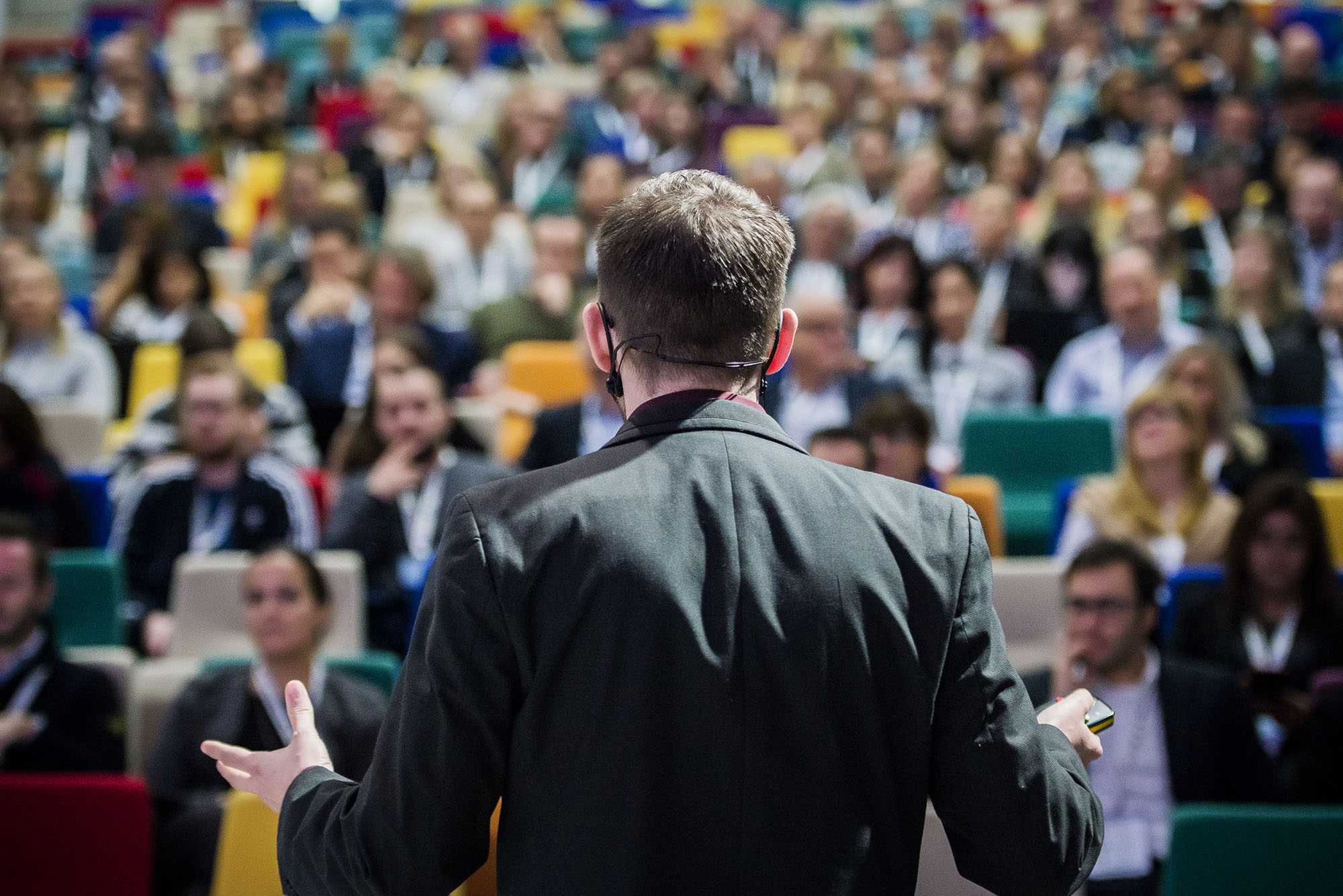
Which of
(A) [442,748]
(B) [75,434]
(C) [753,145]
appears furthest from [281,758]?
(C) [753,145]

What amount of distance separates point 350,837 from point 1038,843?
0.51m

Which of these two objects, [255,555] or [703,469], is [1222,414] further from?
[703,469]

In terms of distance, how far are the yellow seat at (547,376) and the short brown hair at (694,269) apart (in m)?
3.91

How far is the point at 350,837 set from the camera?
1.02 meters

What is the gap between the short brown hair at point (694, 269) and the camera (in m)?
1.05

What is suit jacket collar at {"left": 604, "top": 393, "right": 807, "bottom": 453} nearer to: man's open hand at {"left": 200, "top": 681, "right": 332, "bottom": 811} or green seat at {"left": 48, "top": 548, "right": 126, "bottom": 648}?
man's open hand at {"left": 200, "top": 681, "right": 332, "bottom": 811}

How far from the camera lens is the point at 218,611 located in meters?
3.41

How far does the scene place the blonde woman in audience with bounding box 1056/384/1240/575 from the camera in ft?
11.8

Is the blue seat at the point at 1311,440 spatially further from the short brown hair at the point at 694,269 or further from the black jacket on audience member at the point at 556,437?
the short brown hair at the point at 694,269

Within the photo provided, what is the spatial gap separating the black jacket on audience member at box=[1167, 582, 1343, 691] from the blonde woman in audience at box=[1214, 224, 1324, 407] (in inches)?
74.8

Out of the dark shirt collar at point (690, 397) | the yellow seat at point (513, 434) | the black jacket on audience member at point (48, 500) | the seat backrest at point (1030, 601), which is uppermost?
the dark shirt collar at point (690, 397)

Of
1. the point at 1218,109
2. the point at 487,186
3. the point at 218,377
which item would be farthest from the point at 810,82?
the point at 218,377

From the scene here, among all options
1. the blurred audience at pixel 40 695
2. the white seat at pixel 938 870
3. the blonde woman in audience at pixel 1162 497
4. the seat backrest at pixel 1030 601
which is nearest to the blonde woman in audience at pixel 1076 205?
the blonde woman in audience at pixel 1162 497

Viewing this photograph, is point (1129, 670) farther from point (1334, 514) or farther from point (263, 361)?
point (263, 361)
